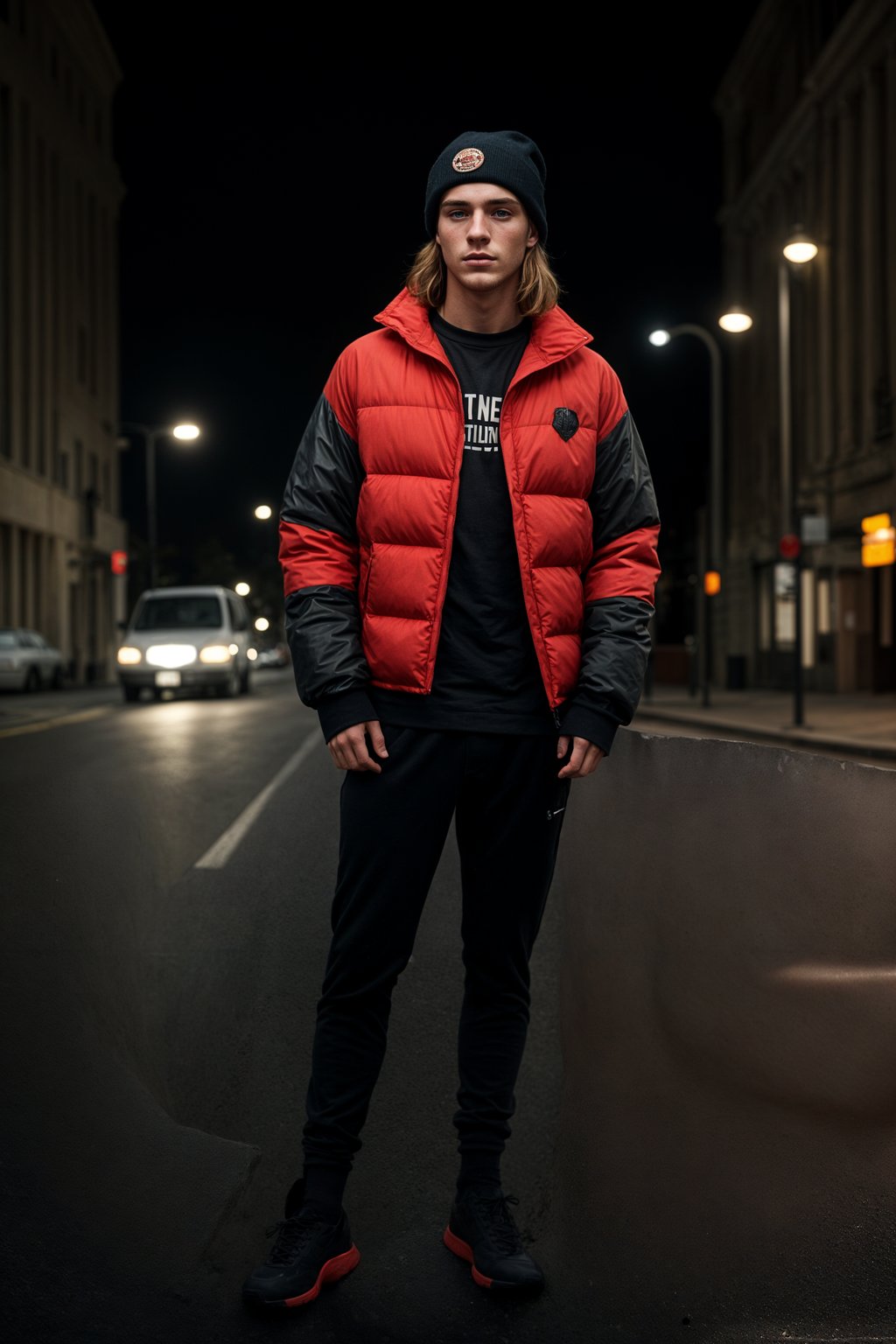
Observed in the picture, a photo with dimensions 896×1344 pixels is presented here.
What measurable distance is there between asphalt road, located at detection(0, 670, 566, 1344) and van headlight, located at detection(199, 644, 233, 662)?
1703 cm

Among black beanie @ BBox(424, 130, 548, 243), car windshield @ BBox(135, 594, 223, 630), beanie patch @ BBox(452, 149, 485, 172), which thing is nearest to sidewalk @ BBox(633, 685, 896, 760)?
car windshield @ BBox(135, 594, 223, 630)

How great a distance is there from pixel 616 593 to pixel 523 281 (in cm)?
72

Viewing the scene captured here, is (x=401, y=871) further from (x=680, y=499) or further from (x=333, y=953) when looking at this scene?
(x=680, y=499)

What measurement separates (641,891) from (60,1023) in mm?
1528

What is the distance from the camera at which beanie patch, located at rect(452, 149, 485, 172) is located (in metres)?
2.86

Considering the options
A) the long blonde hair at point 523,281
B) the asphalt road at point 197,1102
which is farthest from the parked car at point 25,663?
the long blonde hair at point 523,281

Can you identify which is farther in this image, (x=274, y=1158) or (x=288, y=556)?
(x=274, y=1158)

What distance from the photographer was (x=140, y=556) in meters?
57.7

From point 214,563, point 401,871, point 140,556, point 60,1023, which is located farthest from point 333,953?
point 214,563

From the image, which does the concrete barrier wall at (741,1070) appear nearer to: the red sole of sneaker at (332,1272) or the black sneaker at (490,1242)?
the black sneaker at (490,1242)

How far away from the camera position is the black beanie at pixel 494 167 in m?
2.86

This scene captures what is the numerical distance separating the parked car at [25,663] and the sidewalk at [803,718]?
13518 mm

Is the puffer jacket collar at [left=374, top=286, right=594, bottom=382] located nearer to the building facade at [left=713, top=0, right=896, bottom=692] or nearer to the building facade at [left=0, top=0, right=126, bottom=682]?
the building facade at [left=713, top=0, right=896, bottom=692]

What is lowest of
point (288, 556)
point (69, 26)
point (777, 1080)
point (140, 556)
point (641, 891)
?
point (777, 1080)
